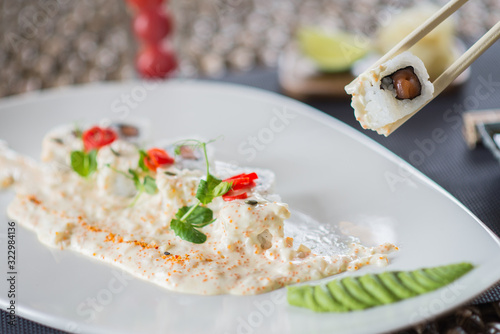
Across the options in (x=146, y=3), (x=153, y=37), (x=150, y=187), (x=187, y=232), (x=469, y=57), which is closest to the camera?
(x=469, y=57)

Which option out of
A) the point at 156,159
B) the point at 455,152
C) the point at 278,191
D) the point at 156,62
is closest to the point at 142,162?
the point at 156,159

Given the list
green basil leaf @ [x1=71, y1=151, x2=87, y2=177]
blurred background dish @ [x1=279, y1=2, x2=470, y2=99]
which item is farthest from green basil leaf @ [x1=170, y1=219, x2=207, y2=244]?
blurred background dish @ [x1=279, y1=2, x2=470, y2=99]

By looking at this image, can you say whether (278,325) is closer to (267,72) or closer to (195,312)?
(195,312)

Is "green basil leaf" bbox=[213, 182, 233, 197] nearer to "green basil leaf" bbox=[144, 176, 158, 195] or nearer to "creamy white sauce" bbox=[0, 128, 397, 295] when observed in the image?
"creamy white sauce" bbox=[0, 128, 397, 295]

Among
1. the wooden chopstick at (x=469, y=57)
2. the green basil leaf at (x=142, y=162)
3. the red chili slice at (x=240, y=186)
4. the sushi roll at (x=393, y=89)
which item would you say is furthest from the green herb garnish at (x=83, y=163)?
A: the wooden chopstick at (x=469, y=57)

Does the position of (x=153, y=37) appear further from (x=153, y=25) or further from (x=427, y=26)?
(x=427, y=26)

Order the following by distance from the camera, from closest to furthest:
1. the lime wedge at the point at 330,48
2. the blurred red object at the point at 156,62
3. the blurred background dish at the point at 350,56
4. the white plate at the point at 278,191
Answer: the white plate at the point at 278,191
the blurred background dish at the point at 350,56
the lime wedge at the point at 330,48
the blurred red object at the point at 156,62

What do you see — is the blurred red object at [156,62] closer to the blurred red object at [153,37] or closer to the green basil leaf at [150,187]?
the blurred red object at [153,37]
